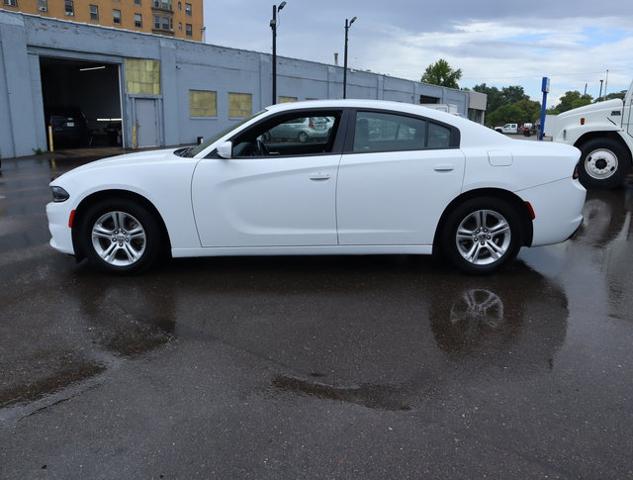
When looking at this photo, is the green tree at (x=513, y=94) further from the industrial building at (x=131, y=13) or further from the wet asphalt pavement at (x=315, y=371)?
the wet asphalt pavement at (x=315, y=371)

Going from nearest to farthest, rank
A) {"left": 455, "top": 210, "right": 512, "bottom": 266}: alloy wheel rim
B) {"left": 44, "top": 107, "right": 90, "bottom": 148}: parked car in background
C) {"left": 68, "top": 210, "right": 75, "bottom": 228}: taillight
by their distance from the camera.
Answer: {"left": 68, "top": 210, "right": 75, "bottom": 228}: taillight < {"left": 455, "top": 210, "right": 512, "bottom": 266}: alloy wheel rim < {"left": 44, "top": 107, "right": 90, "bottom": 148}: parked car in background

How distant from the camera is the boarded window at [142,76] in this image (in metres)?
24.1

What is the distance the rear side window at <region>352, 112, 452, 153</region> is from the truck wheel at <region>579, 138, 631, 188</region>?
7339 mm

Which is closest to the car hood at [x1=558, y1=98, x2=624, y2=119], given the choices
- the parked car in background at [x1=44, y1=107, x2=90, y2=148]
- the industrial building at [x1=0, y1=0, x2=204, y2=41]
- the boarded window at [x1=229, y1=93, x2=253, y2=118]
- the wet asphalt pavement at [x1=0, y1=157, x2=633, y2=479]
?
the wet asphalt pavement at [x1=0, y1=157, x2=633, y2=479]

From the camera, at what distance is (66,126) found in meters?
23.9

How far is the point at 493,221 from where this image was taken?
17.7 ft

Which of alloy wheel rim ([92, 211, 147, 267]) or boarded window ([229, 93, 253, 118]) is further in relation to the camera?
boarded window ([229, 93, 253, 118])

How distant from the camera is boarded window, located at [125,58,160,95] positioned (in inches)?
949

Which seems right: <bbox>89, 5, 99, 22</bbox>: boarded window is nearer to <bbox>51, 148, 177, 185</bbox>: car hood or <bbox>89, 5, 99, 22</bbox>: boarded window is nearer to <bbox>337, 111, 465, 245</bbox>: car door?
<bbox>51, 148, 177, 185</bbox>: car hood

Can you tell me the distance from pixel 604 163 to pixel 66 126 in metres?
20.6

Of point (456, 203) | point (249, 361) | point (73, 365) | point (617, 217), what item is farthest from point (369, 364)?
point (617, 217)

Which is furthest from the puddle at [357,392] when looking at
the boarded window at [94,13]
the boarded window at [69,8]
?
the boarded window at [94,13]

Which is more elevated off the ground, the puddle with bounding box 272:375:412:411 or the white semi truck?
the white semi truck

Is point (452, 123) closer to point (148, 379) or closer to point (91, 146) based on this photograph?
point (148, 379)
